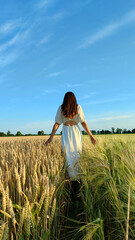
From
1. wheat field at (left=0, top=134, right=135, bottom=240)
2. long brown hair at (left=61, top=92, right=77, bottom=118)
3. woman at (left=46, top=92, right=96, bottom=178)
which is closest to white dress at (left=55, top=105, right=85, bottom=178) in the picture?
woman at (left=46, top=92, right=96, bottom=178)

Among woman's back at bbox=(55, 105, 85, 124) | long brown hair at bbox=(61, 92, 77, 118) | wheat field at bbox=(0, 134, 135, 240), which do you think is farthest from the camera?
woman's back at bbox=(55, 105, 85, 124)

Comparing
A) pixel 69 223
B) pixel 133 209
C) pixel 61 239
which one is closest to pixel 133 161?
pixel 133 209

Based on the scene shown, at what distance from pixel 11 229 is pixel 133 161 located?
45.5 inches

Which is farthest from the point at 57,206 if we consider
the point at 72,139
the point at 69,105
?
the point at 69,105

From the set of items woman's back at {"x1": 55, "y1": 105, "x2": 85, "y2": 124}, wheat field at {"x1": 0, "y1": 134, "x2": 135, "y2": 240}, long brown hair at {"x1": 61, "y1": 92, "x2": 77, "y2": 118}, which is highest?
long brown hair at {"x1": 61, "y1": 92, "x2": 77, "y2": 118}

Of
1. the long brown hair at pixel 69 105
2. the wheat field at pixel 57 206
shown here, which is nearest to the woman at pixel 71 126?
the long brown hair at pixel 69 105

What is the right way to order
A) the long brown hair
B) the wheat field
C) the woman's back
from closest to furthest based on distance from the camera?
1. the wheat field
2. the long brown hair
3. the woman's back

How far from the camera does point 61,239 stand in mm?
1499

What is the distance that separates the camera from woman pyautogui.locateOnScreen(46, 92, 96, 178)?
9.28 ft

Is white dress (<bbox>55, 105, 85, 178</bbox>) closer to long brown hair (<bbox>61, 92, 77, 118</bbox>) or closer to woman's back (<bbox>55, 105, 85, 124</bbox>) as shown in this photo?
woman's back (<bbox>55, 105, 85, 124</bbox>)

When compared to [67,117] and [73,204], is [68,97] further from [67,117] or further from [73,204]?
[73,204]

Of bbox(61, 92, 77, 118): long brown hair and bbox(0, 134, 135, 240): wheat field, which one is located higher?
bbox(61, 92, 77, 118): long brown hair

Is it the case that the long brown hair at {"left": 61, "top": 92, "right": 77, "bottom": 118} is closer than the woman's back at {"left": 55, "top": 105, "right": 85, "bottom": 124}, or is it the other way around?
the long brown hair at {"left": 61, "top": 92, "right": 77, "bottom": 118}

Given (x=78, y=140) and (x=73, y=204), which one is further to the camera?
(x=78, y=140)
